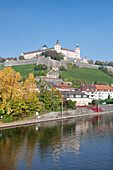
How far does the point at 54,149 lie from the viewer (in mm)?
31484

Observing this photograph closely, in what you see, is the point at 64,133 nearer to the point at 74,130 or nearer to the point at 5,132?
the point at 74,130

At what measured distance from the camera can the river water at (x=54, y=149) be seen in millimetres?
25484

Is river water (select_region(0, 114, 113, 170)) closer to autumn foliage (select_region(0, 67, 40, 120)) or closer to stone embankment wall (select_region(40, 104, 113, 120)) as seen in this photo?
autumn foliage (select_region(0, 67, 40, 120))

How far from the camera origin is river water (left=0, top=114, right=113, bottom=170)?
25.5 metres

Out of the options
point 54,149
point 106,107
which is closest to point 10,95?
point 54,149

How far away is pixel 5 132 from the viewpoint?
4222cm

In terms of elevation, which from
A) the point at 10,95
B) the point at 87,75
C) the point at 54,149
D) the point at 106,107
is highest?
the point at 87,75

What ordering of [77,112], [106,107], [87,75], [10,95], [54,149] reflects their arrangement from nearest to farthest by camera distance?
[54,149] → [10,95] → [77,112] → [106,107] → [87,75]

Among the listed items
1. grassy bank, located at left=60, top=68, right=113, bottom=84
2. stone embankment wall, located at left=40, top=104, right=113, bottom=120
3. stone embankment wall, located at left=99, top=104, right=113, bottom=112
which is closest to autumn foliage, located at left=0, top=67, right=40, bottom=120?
stone embankment wall, located at left=40, top=104, right=113, bottom=120

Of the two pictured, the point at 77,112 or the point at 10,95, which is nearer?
the point at 10,95

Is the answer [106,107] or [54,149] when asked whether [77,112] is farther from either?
[54,149]

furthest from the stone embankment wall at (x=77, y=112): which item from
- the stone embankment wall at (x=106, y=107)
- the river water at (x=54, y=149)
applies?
the river water at (x=54, y=149)

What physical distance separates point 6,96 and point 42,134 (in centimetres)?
1338

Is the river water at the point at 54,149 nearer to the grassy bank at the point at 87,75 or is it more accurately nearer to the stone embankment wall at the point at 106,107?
the stone embankment wall at the point at 106,107
